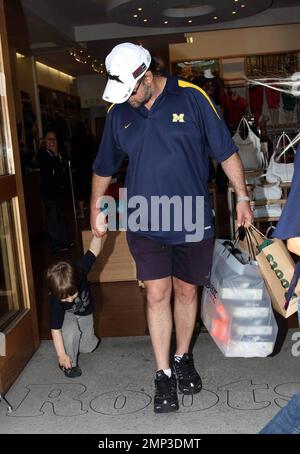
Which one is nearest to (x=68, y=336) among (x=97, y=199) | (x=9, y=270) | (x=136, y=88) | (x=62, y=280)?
(x=62, y=280)

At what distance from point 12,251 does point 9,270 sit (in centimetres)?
11

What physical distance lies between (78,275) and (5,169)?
2.49ft

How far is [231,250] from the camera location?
2.74 m

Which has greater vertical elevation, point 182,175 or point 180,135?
point 180,135

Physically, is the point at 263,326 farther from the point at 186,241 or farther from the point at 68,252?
the point at 68,252

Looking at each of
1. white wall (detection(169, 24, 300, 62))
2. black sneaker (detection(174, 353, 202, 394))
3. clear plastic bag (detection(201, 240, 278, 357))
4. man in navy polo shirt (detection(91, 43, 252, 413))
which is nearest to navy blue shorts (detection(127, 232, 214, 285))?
man in navy polo shirt (detection(91, 43, 252, 413))

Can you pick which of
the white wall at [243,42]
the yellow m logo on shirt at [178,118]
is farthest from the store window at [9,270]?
the white wall at [243,42]

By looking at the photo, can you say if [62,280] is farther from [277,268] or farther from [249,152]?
[249,152]

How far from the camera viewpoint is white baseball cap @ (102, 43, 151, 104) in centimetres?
226

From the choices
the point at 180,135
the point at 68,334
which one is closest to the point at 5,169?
the point at 68,334

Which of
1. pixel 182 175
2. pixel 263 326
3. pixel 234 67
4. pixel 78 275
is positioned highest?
pixel 234 67

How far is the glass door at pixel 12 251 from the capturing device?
296 centimetres

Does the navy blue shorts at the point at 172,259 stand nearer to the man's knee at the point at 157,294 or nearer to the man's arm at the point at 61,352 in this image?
the man's knee at the point at 157,294

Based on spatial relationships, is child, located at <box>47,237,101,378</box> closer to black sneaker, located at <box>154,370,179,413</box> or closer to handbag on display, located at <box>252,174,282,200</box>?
black sneaker, located at <box>154,370,179,413</box>
